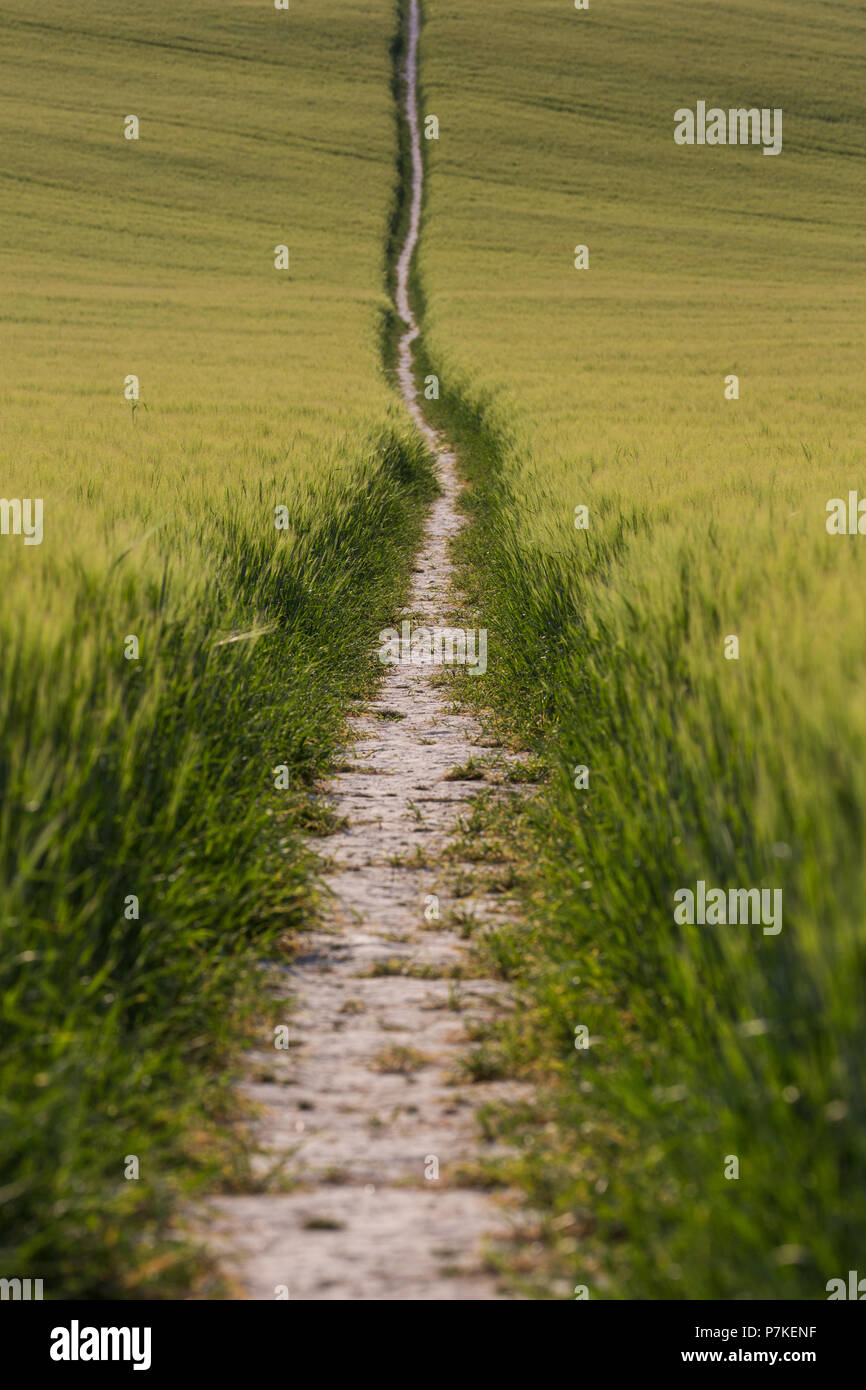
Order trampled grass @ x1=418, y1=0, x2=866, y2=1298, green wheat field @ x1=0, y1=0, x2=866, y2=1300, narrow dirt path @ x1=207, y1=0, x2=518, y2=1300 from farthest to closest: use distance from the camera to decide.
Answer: narrow dirt path @ x1=207, y1=0, x2=518, y2=1300, green wheat field @ x1=0, y1=0, x2=866, y2=1300, trampled grass @ x1=418, y1=0, x2=866, y2=1298

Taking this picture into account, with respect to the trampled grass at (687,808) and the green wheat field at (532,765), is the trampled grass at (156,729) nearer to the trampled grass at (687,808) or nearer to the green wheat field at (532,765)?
the green wheat field at (532,765)

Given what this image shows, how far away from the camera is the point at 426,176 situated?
48156 mm

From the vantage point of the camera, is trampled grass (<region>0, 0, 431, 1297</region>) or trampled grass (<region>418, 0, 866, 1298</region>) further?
trampled grass (<region>0, 0, 431, 1297</region>)

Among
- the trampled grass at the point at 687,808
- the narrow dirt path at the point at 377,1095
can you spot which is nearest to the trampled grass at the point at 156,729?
the narrow dirt path at the point at 377,1095

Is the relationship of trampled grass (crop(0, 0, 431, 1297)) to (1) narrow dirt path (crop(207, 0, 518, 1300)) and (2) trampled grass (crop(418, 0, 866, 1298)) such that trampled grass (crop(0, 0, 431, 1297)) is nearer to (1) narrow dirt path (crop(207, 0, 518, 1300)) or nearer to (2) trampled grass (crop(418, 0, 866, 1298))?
(1) narrow dirt path (crop(207, 0, 518, 1300))

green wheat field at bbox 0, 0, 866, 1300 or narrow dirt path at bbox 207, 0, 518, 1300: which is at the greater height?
green wheat field at bbox 0, 0, 866, 1300

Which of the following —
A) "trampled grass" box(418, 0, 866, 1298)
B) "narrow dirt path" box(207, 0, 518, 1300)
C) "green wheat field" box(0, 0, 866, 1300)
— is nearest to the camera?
"trampled grass" box(418, 0, 866, 1298)

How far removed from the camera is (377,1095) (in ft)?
9.30

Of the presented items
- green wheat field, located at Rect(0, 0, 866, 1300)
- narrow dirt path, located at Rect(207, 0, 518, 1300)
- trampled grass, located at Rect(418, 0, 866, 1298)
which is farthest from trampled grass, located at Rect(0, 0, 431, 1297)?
trampled grass, located at Rect(418, 0, 866, 1298)

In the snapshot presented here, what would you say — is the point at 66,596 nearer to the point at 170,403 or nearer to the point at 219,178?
the point at 170,403

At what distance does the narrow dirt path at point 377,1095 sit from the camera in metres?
2.20

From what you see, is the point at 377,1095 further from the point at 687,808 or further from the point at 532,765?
the point at 532,765

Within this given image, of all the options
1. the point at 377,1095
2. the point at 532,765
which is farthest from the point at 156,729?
the point at 532,765

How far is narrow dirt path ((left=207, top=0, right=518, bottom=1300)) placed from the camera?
220 cm
